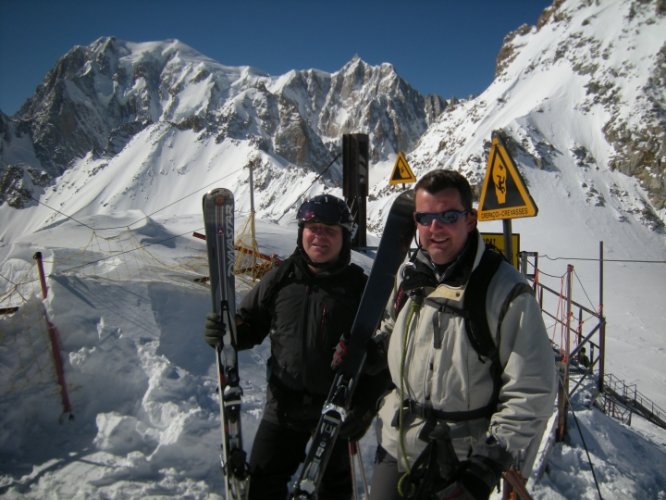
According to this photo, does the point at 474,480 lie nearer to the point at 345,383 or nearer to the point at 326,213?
the point at 345,383

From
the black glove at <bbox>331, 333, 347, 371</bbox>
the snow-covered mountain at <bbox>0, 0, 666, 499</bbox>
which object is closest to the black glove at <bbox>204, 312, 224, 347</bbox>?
the black glove at <bbox>331, 333, 347, 371</bbox>

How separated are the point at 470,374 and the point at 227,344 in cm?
201

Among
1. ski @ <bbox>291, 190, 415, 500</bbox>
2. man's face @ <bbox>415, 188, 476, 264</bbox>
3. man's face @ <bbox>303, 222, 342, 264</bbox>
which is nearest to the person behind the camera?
man's face @ <bbox>415, 188, 476, 264</bbox>

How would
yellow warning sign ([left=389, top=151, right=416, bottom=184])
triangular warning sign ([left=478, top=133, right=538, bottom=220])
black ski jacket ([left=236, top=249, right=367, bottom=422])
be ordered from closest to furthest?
black ski jacket ([left=236, top=249, right=367, bottom=422]) < triangular warning sign ([left=478, top=133, right=538, bottom=220]) < yellow warning sign ([left=389, top=151, right=416, bottom=184])

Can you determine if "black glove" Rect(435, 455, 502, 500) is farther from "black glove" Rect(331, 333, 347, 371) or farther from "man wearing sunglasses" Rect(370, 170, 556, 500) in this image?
"black glove" Rect(331, 333, 347, 371)

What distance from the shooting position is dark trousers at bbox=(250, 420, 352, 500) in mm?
2934

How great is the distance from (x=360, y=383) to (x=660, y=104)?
8343 cm

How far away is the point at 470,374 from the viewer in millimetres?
2025

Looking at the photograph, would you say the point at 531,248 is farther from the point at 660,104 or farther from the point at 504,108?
the point at 504,108

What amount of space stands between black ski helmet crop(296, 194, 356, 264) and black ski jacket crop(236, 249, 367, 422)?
0.17 m

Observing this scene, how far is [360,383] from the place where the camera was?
9.19 ft

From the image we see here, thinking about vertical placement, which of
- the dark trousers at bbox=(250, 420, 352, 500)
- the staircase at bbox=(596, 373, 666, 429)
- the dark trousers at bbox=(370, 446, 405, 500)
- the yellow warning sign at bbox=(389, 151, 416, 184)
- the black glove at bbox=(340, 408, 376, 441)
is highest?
the yellow warning sign at bbox=(389, 151, 416, 184)

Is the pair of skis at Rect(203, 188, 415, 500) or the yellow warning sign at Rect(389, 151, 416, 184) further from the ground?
the yellow warning sign at Rect(389, 151, 416, 184)

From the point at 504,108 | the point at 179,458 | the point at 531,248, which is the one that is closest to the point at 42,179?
the point at 504,108
